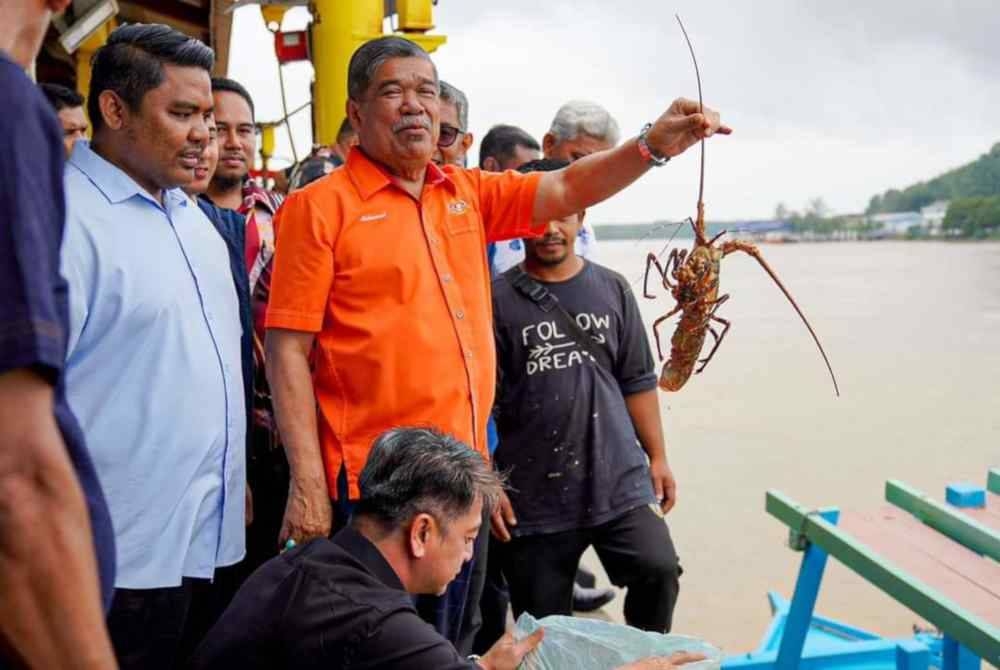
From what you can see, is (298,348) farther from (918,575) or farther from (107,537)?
(918,575)

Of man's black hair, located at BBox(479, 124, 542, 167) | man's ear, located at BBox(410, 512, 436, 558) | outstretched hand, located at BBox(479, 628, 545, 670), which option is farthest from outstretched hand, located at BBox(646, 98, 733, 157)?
man's black hair, located at BBox(479, 124, 542, 167)

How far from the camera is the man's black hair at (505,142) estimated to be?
13.6ft

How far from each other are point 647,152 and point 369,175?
0.70 metres

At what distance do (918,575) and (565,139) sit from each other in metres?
1.97

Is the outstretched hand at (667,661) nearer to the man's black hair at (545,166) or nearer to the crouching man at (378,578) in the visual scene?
the crouching man at (378,578)

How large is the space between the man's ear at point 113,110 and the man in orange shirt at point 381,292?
425 millimetres

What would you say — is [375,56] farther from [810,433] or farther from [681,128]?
[810,433]

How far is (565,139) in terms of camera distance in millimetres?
3668

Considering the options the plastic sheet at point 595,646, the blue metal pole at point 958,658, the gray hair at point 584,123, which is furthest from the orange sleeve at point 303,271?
the blue metal pole at point 958,658

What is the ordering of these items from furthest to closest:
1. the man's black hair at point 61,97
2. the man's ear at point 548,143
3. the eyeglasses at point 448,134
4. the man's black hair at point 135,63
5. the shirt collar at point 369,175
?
1. the man's ear at point 548,143
2. the eyeglasses at point 448,134
3. the man's black hair at point 61,97
4. the shirt collar at point 369,175
5. the man's black hair at point 135,63

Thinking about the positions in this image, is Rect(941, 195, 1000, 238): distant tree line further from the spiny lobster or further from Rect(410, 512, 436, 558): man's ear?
Rect(410, 512, 436, 558): man's ear

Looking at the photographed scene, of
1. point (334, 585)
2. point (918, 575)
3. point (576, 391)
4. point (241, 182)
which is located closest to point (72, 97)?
point (241, 182)

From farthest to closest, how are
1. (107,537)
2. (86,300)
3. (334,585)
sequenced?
1. (86,300)
2. (334,585)
3. (107,537)

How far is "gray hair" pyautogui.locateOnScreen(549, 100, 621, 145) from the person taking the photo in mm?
3635
